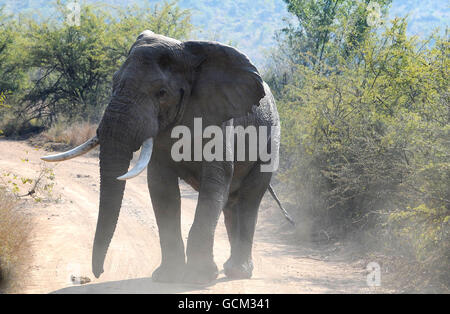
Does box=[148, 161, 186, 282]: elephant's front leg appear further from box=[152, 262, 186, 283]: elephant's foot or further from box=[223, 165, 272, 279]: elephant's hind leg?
box=[223, 165, 272, 279]: elephant's hind leg

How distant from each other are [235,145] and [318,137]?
13.5 feet

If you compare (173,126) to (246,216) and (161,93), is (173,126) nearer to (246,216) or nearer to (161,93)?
(161,93)

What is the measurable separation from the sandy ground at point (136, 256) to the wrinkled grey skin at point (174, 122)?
525mm

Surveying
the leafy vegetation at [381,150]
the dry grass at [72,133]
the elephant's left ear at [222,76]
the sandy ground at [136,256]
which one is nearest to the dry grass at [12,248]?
the sandy ground at [136,256]

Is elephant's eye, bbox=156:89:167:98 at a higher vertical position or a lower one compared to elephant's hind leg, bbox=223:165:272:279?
higher

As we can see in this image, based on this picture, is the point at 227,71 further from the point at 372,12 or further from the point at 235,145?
the point at 372,12

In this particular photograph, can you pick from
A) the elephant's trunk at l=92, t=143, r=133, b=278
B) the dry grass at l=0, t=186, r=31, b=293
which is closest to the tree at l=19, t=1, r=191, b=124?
the dry grass at l=0, t=186, r=31, b=293

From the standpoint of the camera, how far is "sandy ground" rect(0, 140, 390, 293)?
20.2 ft

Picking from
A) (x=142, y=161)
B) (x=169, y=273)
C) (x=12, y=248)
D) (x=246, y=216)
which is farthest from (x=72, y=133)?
(x=142, y=161)

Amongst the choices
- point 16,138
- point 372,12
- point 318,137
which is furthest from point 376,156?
point 16,138

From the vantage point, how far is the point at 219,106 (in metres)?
6.25

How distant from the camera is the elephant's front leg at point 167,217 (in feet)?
20.8

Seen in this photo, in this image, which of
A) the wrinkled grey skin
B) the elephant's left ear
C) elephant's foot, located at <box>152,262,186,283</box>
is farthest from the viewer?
elephant's foot, located at <box>152,262,186,283</box>

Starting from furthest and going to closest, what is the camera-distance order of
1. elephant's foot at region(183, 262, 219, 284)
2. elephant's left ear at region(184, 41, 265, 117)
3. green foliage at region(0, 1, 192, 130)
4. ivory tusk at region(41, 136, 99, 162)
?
1. green foliage at region(0, 1, 192, 130)
2. elephant's left ear at region(184, 41, 265, 117)
3. elephant's foot at region(183, 262, 219, 284)
4. ivory tusk at region(41, 136, 99, 162)
